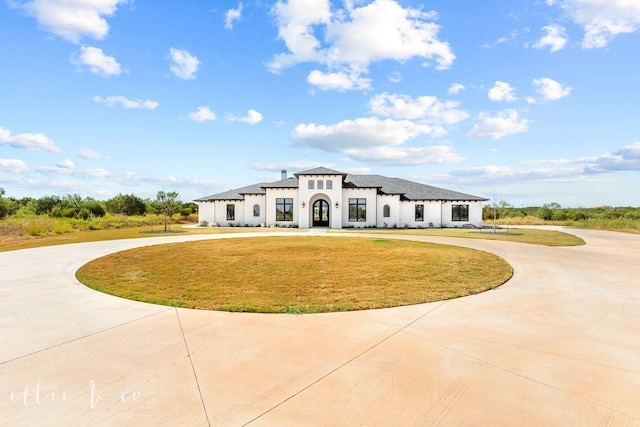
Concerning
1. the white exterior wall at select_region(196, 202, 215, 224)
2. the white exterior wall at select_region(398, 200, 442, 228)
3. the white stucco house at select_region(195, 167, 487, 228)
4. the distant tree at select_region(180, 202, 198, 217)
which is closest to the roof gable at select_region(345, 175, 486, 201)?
the white stucco house at select_region(195, 167, 487, 228)

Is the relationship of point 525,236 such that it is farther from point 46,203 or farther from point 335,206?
point 46,203

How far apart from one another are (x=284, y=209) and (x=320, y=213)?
3545mm

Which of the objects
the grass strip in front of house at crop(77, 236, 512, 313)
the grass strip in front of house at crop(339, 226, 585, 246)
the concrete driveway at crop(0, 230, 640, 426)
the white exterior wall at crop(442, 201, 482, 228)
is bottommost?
the concrete driveway at crop(0, 230, 640, 426)

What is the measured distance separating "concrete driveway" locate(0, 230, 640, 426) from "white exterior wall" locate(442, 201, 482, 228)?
25.5 metres

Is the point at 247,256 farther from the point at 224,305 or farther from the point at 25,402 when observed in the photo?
the point at 25,402

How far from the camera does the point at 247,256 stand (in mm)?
10836

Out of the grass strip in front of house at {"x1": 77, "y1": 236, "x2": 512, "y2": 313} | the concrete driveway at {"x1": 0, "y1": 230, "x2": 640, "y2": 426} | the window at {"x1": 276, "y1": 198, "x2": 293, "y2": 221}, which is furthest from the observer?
the window at {"x1": 276, "y1": 198, "x2": 293, "y2": 221}

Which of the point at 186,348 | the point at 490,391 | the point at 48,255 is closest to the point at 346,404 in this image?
the point at 490,391

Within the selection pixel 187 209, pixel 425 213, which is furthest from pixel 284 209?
pixel 187 209

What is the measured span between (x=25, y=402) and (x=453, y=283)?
754 cm

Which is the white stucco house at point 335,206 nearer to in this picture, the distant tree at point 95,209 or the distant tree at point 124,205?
the distant tree at point 95,209

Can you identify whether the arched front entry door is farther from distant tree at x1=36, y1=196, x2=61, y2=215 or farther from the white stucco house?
distant tree at x1=36, y1=196, x2=61, y2=215

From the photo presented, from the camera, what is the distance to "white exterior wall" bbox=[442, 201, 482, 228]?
3022cm

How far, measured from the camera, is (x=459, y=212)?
1207 inches
